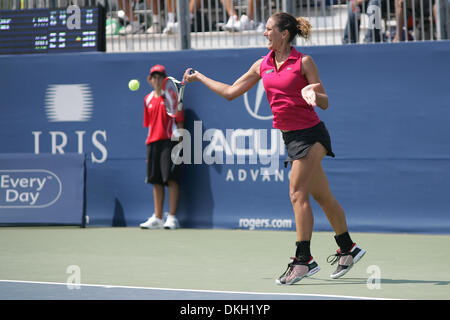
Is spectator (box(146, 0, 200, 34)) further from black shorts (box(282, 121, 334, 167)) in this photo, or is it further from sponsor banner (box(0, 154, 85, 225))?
black shorts (box(282, 121, 334, 167))

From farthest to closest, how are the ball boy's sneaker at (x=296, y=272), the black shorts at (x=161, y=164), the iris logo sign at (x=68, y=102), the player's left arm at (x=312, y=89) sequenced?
the iris logo sign at (x=68, y=102)
the black shorts at (x=161, y=164)
the ball boy's sneaker at (x=296, y=272)
the player's left arm at (x=312, y=89)

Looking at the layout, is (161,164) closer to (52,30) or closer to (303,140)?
(52,30)

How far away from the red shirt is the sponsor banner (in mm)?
896

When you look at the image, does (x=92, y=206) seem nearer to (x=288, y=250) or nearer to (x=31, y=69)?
(x=31, y=69)

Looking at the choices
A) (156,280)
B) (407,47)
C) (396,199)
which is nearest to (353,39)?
(407,47)

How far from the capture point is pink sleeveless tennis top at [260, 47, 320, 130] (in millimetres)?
6219

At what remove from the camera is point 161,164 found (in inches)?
399

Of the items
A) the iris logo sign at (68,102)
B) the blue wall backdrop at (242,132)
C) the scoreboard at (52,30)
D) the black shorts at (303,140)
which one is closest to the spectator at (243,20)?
the blue wall backdrop at (242,132)

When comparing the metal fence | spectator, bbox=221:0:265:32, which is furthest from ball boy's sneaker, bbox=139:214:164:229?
spectator, bbox=221:0:265:32

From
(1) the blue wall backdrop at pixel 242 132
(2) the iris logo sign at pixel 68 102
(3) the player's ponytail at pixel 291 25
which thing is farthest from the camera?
(2) the iris logo sign at pixel 68 102

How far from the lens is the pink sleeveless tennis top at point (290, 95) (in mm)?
6219

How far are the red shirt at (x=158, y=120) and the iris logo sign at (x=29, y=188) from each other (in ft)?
4.23

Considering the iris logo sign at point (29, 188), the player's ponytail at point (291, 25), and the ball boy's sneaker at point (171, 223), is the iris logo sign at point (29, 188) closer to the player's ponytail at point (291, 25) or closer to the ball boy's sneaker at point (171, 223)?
the ball boy's sneaker at point (171, 223)

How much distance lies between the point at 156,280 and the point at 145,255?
154 cm
